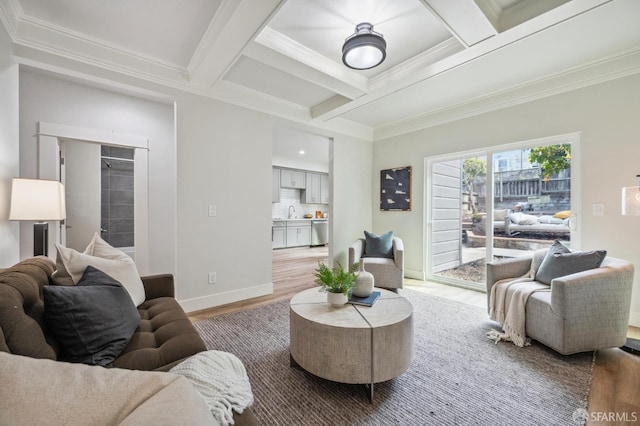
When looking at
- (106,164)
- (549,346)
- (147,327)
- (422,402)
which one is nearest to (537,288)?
(549,346)

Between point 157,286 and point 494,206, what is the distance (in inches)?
152

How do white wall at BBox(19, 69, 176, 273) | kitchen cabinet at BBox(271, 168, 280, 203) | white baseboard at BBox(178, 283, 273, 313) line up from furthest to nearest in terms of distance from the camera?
1. kitchen cabinet at BBox(271, 168, 280, 203)
2. white baseboard at BBox(178, 283, 273, 313)
3. white wall at BBox(19, 69, 176, 273)

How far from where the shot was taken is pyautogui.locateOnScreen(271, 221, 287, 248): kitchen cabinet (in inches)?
285

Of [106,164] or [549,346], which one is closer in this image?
[549,346]

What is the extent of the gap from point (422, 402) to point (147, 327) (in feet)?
5.44

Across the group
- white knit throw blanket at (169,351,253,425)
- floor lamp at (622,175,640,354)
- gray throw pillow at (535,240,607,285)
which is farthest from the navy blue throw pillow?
white knit throw blanket at (169,351,253,425)

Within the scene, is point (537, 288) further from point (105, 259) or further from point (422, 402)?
point (105, 259)

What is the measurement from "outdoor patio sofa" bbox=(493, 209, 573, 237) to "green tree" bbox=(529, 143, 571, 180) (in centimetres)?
49

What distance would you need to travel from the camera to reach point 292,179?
7.78m

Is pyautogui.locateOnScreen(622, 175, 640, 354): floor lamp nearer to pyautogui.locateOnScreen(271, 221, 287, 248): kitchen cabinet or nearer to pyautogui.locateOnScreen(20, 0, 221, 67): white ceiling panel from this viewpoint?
pyautogui.locateOnScreen(20, 0, 221, 67): white ceiling panel

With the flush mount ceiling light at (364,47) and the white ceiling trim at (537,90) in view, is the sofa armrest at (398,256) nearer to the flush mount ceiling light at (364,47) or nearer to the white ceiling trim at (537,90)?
the white ceiling trim at (537,90)

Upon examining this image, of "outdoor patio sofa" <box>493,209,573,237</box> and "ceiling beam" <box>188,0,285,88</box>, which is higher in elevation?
"ceiling beam" <box>188,0,285,88</box>

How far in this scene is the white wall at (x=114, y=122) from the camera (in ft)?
8.29

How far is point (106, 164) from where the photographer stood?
351cm
